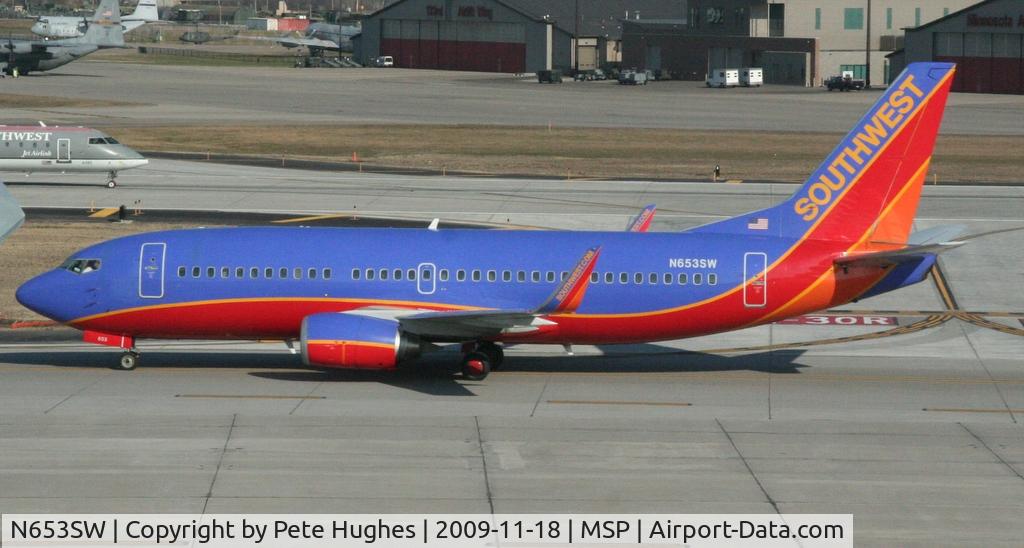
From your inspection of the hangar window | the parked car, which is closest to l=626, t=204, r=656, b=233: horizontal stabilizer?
the parked car

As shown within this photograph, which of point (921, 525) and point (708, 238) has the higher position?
point (708, 238)

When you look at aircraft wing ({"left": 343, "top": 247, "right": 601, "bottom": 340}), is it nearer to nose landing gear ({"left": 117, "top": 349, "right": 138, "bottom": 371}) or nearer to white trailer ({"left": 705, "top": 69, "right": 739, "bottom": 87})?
nose landing gear ({"left": 117, "top": 349, "right": 138, "bottom": 371})

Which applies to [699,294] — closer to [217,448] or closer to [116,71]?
[217,448]

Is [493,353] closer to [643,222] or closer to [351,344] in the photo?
[351,344]

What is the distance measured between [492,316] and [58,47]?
135484mm

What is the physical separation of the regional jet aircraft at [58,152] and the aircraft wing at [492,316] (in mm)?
44124

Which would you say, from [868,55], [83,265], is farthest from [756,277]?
[868,55]

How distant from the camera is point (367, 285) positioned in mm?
34438

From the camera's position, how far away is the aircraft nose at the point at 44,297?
116 feet

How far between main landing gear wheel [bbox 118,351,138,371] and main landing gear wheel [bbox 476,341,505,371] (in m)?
9.17

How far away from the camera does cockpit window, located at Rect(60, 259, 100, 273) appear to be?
3519 cm

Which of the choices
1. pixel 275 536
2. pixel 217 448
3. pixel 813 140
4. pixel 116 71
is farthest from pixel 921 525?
pixel 116 71

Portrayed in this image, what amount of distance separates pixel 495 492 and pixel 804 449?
7283 millimetres

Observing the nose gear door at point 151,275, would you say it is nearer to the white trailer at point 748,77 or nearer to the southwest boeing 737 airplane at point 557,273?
the southwest boeing 737 airplane at point 557,273
